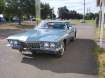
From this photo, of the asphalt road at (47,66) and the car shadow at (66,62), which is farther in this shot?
the car shadow at (66,62)

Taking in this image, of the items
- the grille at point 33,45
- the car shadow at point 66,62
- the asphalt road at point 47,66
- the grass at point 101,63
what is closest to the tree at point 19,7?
the asphalt road at point 47,66

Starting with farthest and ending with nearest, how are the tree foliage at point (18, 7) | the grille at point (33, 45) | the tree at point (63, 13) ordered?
the tree at point (63, 13) → the tree foliage at point (18, 7) → the grille at point (33, 45)

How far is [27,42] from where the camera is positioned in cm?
858

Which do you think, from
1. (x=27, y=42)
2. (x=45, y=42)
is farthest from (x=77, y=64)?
(x=27, y=42)

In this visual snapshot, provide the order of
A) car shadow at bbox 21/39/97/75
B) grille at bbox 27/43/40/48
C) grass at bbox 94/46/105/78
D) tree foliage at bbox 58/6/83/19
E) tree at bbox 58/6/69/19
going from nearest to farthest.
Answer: grass at bbox 94/46/105/78 → car shadow at bbox 21/39/97/75 → grille at bbox 27/43/40/48 → tree at bbox 58/6/69/19 → tree foliage at bbox 58/6/83/19

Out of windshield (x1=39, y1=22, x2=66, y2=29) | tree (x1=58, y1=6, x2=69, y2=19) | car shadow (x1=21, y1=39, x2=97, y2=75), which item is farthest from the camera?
tree (x1=58, y1=6, x2=69, y2=19)

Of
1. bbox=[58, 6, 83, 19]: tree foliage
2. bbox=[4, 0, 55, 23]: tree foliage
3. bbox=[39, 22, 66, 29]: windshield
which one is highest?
bbox=[4, 0, 55, 23]: tree foliage

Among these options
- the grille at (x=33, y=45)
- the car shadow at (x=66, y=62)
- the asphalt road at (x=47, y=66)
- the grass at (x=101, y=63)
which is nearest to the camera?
the grass at (x=101, y=63)

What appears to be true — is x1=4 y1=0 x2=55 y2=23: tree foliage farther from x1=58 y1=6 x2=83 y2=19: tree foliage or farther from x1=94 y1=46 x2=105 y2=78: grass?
x1=58 y1=6 x2=83 y2=19: tree foliage

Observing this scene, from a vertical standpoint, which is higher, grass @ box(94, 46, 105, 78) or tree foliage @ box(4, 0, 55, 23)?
tree foliage @ box(4, 0, 55, 23)

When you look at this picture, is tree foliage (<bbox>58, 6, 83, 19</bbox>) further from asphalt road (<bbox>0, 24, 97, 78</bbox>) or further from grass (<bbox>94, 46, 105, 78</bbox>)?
asphalt road (<bbox>0, 24, 97, 78</bbox>)

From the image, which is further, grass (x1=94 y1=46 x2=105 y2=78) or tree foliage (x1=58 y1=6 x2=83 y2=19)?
tree foliage (x1=58 y1=6 x2=83 y2=19)

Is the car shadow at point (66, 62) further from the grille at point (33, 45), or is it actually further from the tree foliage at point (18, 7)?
the tree foliage at point (18, 7)

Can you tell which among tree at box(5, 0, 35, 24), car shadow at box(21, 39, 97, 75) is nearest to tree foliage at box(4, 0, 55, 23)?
tree at box(5, 0, 35, 24)
